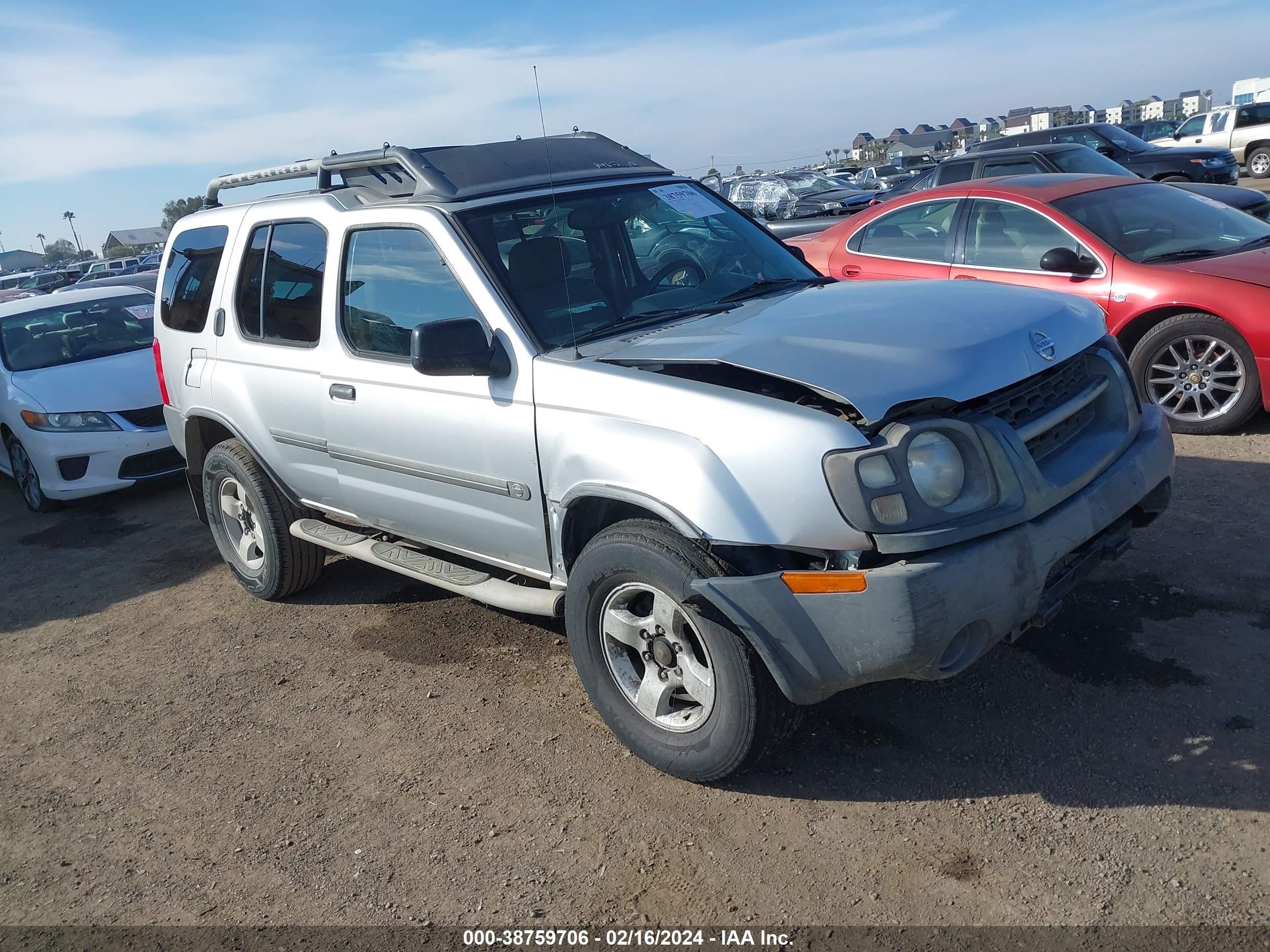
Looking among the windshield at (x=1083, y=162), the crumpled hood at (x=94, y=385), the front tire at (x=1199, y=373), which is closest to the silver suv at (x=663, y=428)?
the front tire at (x=1199, y=373)

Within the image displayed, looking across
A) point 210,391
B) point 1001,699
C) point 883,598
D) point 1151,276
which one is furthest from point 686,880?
point 1151,276

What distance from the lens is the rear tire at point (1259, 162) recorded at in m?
24.4

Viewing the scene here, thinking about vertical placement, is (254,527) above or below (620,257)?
below

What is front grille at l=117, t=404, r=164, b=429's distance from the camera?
25.4 feet

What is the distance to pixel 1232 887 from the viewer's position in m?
2.63

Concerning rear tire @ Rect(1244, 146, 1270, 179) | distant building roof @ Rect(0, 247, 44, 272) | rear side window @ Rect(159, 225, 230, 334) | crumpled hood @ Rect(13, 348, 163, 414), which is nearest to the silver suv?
rear side window @ Rect(159, 225, 230, 334)

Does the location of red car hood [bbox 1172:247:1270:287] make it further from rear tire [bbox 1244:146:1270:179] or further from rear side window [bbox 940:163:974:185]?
rear tire [bbox 1244:146:1270:179]

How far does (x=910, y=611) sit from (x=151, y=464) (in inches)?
264

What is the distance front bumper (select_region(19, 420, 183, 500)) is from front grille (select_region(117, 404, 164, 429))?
0.20 feet

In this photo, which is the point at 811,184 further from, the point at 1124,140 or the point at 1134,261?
the point at 1134,261

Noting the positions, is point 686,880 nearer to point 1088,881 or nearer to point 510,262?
point 1088,881

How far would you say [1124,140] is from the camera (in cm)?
1695

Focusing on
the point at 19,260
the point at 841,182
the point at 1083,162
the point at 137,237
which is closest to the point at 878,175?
the point at 841,182

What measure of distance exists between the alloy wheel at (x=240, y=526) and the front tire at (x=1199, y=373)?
16.7ft
